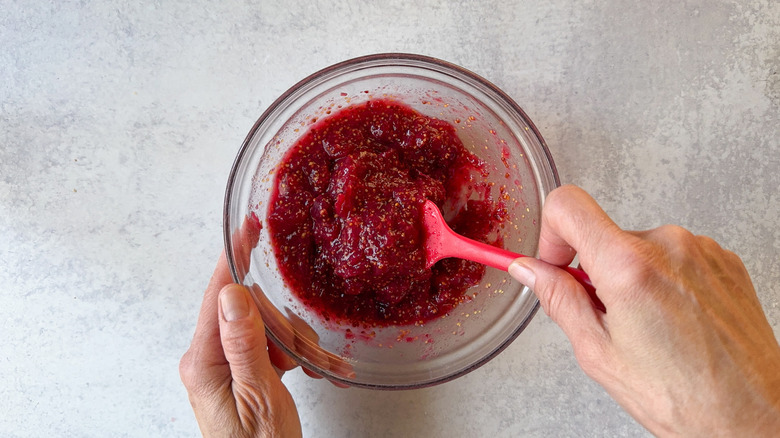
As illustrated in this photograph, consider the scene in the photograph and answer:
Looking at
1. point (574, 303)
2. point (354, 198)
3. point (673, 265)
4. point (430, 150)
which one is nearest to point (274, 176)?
point (354, 198)

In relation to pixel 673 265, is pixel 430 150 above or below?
above

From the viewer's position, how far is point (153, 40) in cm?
182

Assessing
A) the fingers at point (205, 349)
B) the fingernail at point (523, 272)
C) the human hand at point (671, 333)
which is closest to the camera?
the human hand at point (671, 333)

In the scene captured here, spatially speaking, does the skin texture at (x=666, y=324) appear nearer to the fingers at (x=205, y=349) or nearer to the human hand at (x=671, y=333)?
the human hand at (x=671, y=333)

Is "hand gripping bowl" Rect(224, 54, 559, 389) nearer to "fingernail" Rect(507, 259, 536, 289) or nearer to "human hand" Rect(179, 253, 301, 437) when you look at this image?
"human hand" Rect(179, 253, 301, 437)

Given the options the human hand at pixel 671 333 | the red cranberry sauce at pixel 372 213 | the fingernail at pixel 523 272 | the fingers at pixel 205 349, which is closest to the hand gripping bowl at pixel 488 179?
the red cranberry sauce at pixel 372 213

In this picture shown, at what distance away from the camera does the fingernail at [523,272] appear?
48.5 inches

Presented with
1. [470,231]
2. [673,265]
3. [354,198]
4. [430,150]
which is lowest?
[673,265]

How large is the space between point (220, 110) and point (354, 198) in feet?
2.25

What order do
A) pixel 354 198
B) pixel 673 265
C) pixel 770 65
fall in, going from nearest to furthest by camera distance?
pixel 673 265
pixel 354 198
pixel 770 65

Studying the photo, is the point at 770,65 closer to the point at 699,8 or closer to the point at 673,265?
the point at 699,8

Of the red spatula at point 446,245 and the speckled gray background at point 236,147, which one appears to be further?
the speckled gray background at point 236,147

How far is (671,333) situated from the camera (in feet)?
3.48

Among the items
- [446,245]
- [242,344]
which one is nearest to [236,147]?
[242,344]
